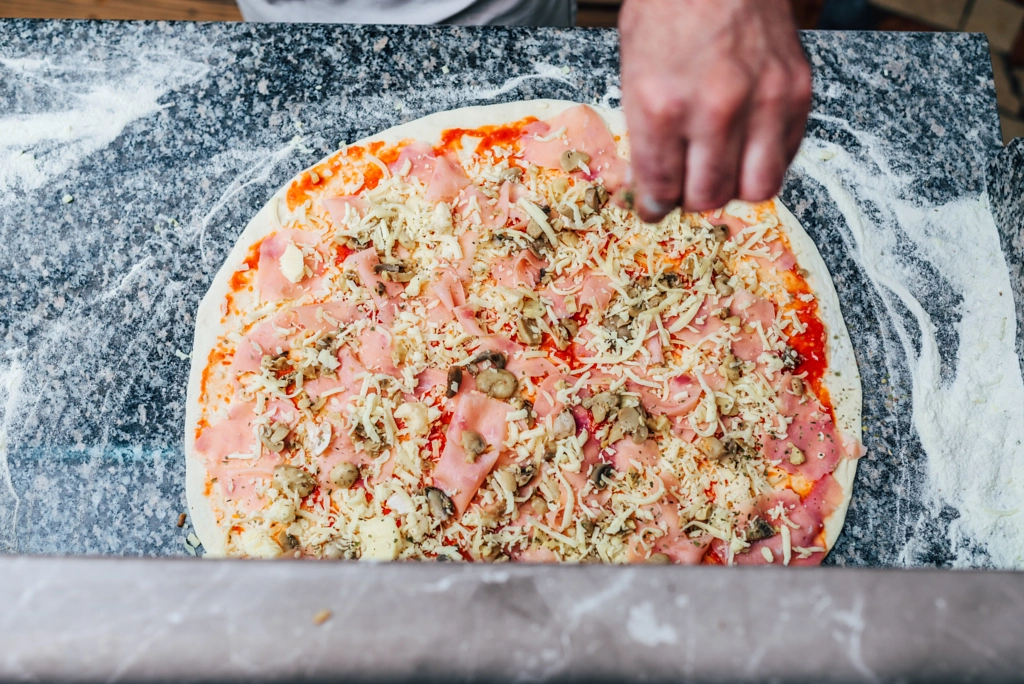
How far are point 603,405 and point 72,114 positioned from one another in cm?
206

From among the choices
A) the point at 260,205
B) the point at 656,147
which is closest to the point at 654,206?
the point at 656,147

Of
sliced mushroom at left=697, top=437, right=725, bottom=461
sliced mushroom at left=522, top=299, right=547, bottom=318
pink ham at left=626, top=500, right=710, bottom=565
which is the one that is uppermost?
sliced mushroom at left=522, top=299, right=547, bottom=318

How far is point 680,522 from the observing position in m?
1.91

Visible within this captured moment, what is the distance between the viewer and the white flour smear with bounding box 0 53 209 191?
2281 millimetres

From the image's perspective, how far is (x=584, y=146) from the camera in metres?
2.20

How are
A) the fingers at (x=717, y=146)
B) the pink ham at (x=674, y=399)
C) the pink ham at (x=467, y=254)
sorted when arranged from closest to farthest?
1. the fingers at (x=717, y=146)
2. the pink ham at (x=674, y=399)
3. the pink ham at (x=467, y=254)

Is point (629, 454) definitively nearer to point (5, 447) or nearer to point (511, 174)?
point (511, 174)

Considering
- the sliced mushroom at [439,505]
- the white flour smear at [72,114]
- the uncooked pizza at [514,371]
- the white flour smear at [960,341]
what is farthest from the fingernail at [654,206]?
the white flour smear at [72,114]

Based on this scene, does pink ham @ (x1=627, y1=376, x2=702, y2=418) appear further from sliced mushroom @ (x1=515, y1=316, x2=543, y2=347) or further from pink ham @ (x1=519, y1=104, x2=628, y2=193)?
pink ham @ (x1=519, y1=104, x2=628, y2=193)

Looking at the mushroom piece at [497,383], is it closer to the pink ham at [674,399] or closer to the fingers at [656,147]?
the pink ham at [674,399]

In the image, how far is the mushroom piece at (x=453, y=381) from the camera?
1.98 metres

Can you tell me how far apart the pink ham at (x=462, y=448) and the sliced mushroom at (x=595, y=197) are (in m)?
0.69

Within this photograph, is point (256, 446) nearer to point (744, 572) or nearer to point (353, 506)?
point (353, 506)

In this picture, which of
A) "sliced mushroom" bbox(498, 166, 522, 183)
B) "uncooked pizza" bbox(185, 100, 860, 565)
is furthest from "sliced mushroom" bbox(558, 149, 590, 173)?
"sliced mushroom" bbox(498, 166, 522, 183)
